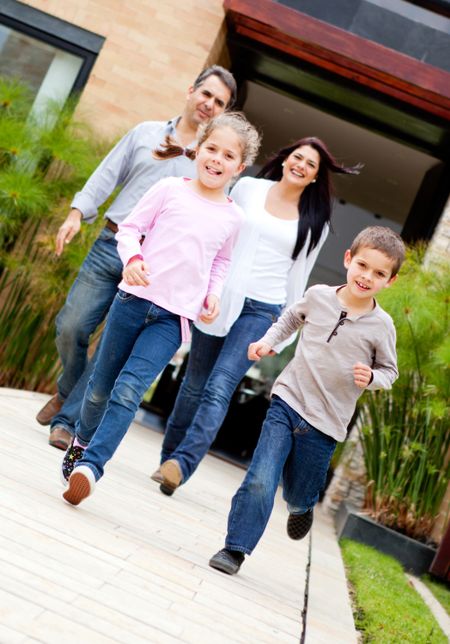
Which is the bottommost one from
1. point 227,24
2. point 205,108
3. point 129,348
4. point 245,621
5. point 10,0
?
point 245,621

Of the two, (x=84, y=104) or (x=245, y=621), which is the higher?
(x=84, y=104)

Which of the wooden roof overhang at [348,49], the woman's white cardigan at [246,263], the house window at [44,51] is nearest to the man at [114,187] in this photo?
the woman's white cardigan at [246,263]

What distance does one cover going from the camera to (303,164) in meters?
4.20

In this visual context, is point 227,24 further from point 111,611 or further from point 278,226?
point 111,611

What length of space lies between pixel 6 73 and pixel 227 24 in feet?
5.64

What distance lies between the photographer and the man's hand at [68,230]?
393 cm

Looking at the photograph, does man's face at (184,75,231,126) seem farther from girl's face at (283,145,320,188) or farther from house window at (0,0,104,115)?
house window at (0,0,104,115)

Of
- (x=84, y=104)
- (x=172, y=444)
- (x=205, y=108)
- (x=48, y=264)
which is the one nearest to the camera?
(x=205, y=108)

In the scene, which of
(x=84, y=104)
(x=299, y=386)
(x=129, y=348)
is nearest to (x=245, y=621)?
(x=299, y=386)

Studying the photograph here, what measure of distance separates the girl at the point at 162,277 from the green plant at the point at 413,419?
8.65 ft

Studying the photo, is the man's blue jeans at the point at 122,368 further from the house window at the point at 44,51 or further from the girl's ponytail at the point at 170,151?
the house window at the point at 44,51

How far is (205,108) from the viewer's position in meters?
4.16

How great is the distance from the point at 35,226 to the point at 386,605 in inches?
164

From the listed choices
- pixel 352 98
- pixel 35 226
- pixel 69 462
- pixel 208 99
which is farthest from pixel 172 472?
pixel 352 98
